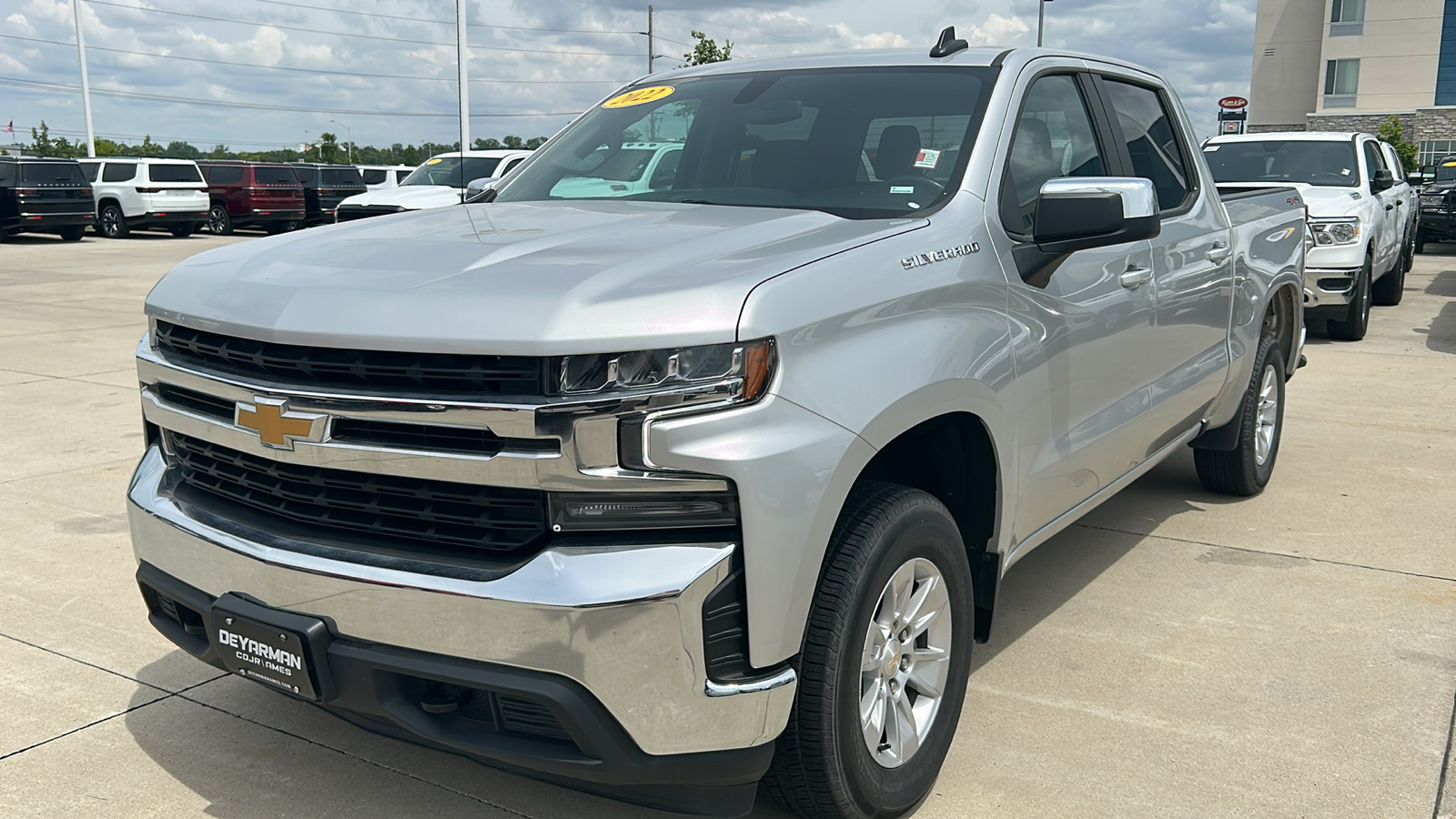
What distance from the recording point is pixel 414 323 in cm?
244

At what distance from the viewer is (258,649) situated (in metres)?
2.63

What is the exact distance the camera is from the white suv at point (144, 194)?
27312mm

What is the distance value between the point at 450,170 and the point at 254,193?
10557 millimetres

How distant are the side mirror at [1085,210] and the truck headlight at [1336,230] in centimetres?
830

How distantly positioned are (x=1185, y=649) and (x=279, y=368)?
2974 millimetres

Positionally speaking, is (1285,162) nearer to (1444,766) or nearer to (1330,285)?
(1330,285)

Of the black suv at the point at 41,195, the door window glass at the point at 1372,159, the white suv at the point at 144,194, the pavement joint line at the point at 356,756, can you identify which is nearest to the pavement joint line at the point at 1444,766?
the pavement joint line at the point at 356,756

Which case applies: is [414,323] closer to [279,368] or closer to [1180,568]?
[279,368]

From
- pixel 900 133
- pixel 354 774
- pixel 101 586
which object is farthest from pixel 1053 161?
pixel 101 586

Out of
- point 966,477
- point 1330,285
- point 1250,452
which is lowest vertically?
point 1250,452

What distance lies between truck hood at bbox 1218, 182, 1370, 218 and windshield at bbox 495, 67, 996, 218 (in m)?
7.81

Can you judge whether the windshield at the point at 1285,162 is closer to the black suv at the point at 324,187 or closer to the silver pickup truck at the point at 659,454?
the silver pickup truck at the point at 659,454

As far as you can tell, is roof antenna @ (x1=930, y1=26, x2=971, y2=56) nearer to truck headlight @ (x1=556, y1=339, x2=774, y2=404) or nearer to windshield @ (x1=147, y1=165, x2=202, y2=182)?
truck headlight @ (x1=556, y1=339, x2=774, y2=404)

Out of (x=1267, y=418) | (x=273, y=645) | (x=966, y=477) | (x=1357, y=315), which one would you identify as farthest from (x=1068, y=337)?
(x=1357, y=315)
